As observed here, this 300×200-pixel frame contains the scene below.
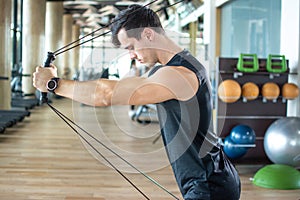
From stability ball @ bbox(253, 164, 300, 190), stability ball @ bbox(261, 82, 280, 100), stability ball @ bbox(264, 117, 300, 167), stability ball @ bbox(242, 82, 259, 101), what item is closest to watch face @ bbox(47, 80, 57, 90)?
stability ball @ bbox(253, 164, 300, 190)

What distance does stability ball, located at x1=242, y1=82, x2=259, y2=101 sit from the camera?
13.7ft

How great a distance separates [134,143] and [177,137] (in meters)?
4.14

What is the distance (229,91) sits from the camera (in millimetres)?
4098

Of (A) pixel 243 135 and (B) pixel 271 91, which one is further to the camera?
(B) pixel 271 91

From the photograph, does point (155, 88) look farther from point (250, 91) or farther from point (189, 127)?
point (250, 91)

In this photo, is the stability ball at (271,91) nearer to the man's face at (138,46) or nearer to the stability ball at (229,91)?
the stability ball at (229,91)

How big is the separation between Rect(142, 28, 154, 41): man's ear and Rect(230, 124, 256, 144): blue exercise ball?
3.04 meters

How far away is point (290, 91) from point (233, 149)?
84 centimetres

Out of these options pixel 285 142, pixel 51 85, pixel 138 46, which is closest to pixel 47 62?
pixel 51 85

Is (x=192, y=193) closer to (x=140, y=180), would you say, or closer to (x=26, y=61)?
(x=140, y=180)

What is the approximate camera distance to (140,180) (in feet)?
11.6

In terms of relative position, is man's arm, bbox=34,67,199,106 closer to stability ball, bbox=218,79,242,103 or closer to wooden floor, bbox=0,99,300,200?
wooden floor, bbox=0,99,300,200

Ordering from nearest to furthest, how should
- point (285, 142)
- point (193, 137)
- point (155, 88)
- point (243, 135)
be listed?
1. point (155, 88)
2. point (193, 137)
3. point (285, 142)
4. point (243, 135)

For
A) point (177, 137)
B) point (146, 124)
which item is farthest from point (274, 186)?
point (146, 124)
